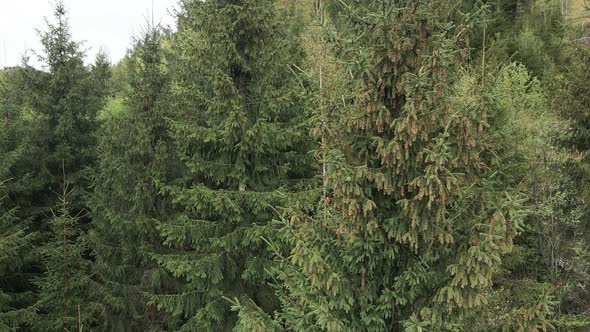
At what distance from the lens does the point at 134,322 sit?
12.7 meters

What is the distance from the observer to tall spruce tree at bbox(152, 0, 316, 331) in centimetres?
913

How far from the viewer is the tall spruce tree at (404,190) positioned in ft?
14.9

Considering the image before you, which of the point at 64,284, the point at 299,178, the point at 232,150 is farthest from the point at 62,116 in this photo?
the point at 299,178

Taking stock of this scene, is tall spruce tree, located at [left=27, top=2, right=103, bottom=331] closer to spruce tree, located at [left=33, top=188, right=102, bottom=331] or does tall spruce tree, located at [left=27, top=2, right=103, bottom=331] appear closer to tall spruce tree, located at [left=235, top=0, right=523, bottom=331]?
spruce tree, located at [left=33, top=188, right=102, bottom=331]

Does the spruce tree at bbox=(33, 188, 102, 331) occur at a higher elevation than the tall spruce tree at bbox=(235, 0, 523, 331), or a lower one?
lower

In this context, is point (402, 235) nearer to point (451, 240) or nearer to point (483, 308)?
point (451, 240)

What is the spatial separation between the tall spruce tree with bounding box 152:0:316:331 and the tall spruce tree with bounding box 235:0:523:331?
375 centimetres

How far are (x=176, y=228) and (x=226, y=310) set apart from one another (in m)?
2.39

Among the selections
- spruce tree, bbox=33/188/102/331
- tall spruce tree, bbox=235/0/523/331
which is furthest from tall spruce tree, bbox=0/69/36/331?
tall spruce tree, bbox=235/0/523/331

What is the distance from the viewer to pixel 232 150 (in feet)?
31.2

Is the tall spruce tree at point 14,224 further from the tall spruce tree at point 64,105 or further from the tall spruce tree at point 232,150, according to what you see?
the tall spruce tree at point 232,150

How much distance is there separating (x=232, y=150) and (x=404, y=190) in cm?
533

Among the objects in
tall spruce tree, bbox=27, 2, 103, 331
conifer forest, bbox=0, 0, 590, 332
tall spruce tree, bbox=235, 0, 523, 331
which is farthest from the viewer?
tall spruce tree, bbox=27, 2, 103, 331

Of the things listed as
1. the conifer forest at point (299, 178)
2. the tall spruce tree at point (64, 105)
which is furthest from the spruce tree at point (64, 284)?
the tall spruce tree at point (64, 105)
